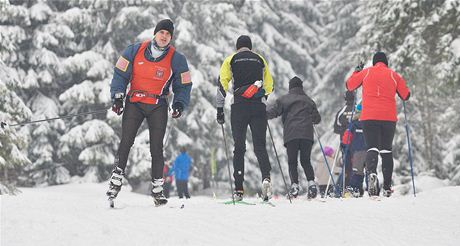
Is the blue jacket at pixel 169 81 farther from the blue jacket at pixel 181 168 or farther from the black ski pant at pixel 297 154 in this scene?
the blue jacket at pixel 181 168

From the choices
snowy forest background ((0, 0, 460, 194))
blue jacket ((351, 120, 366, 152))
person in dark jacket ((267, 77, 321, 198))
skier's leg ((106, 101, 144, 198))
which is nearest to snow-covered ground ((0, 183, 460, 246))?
skier's leg ((106, 101, 144, 198))

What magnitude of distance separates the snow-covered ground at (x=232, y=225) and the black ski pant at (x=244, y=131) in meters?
0.72

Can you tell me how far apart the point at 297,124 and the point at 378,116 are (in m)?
1.15

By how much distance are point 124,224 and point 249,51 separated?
322cm

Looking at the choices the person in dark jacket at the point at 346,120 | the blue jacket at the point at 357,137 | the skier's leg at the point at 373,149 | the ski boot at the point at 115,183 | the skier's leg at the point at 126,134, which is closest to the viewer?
the ski boot at the point at 115,183

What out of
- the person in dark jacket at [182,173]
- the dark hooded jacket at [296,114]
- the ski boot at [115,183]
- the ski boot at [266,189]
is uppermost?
the dark hooded jacket at [296,114]

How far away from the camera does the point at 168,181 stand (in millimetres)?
18469

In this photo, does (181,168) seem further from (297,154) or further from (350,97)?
(297,154)

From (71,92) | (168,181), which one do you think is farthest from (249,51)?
(71,92)

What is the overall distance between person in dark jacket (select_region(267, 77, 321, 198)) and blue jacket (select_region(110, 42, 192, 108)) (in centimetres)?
217

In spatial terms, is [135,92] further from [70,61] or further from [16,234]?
[70,61]

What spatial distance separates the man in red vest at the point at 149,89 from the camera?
22.0ft

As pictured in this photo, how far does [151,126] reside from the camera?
6.88 m

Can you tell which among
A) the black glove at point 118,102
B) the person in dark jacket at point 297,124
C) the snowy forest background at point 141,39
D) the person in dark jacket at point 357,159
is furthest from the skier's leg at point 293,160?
the snowy forest background at point 141,39
